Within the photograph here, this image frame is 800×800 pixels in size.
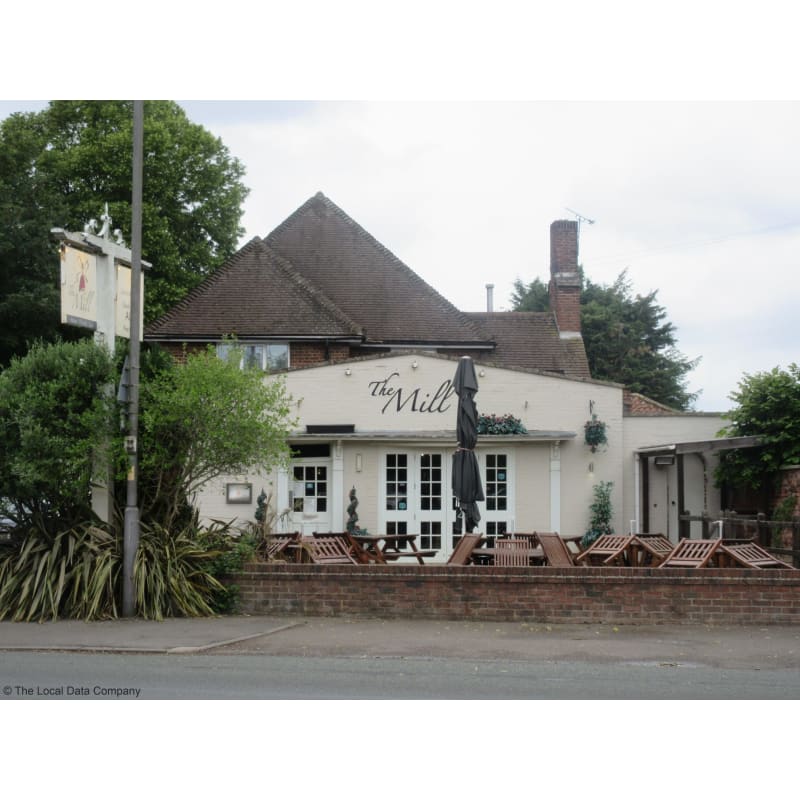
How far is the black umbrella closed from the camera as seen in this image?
52.0 feet

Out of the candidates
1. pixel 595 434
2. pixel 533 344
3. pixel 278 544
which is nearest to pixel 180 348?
pixel 533 344

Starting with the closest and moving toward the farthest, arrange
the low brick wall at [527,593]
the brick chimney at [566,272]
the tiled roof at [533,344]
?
1. the low brick wall at [527,593]
2. the tiled roof at [533,344]
3. the brick chimney at [566,272]

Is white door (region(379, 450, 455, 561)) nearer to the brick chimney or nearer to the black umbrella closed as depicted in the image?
the black umbrella closed

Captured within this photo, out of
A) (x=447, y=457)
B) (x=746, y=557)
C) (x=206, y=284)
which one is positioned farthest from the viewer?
(x=206, y=284)

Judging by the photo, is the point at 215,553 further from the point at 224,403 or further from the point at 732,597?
the point at 732,597

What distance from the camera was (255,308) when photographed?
26984 millimetres

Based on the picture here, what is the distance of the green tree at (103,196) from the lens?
31625 mm

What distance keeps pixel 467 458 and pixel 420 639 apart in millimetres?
4821

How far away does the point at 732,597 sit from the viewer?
12.8 m

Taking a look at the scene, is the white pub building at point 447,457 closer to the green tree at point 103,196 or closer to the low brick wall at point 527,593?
the low brick wall at point 527,593

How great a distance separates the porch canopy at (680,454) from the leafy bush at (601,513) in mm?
659

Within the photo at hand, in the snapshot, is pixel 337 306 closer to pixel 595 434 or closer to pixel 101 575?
pixel 595 434

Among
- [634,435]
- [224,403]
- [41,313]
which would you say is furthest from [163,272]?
[224,403]

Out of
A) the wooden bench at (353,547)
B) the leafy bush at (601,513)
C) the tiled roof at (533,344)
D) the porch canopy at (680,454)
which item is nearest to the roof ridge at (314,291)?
the tiled roof at (533,344)
